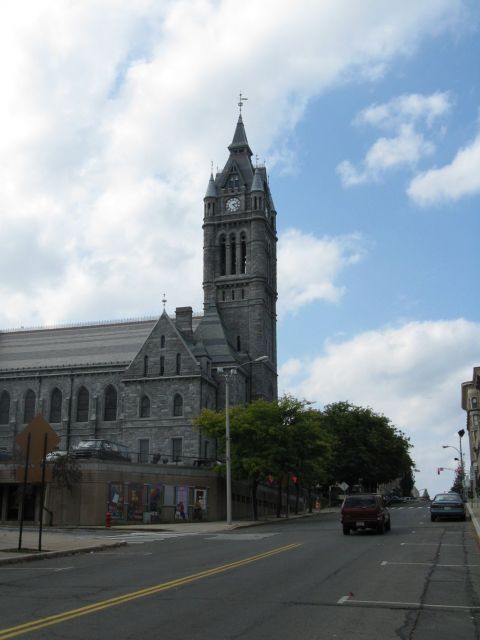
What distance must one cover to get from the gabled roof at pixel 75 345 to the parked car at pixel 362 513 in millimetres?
42898

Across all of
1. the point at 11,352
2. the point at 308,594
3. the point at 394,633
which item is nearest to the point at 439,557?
the point at 308,594

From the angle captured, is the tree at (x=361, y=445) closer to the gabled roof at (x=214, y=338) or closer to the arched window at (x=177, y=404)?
the gabled roof at (x=214, y=338)

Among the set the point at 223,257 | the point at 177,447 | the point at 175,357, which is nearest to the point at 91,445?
the point at 177,447

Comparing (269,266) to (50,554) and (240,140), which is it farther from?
(50,554)

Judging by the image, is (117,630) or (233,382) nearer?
(117,630)

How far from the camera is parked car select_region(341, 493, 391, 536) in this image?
92.9ft

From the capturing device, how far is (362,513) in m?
28.3

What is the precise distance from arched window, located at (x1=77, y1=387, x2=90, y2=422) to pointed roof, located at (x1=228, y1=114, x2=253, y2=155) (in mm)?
37396

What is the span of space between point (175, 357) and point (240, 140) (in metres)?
38.0

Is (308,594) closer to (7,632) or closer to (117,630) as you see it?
(117,630)

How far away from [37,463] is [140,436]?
41.1 m

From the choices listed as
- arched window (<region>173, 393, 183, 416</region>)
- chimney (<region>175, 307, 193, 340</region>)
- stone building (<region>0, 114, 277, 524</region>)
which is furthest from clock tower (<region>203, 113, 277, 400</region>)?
arched window (<region>173, 393, 183, 416</region>)

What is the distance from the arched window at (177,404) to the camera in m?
62.4

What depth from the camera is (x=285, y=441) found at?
4706 cm
